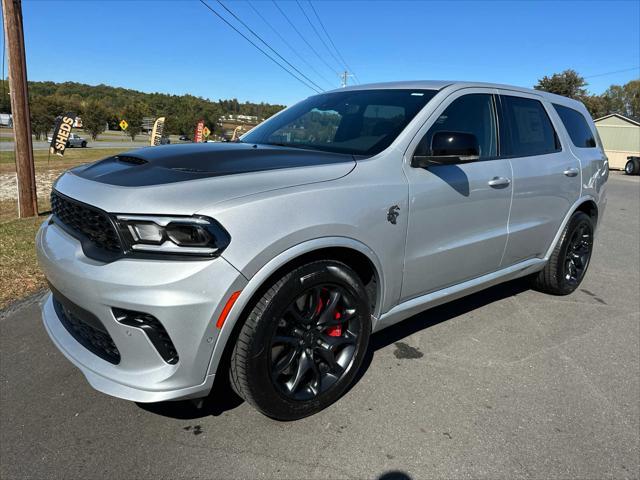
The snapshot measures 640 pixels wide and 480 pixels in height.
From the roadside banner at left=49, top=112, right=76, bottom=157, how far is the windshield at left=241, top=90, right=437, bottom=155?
12674 mm

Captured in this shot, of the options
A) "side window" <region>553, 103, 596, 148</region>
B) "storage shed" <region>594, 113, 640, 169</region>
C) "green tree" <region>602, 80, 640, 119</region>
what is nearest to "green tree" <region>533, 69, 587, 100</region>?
"storage shed" <region>594, 113, 640, 169</region>

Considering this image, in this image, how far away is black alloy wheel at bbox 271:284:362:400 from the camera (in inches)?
93.5

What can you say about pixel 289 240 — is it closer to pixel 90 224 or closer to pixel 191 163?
pixel 191 163

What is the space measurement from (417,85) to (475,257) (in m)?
1.30

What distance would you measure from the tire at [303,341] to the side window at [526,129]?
73.4 inches

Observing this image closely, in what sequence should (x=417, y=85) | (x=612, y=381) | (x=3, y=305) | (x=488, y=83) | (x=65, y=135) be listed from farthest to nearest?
1. (x=65, y=135)
2. (x=3, y=305)
3. (x=488, y=83)
4. (x=417, y=85)
5. (x=612, y=381)

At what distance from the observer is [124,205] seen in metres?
2.02

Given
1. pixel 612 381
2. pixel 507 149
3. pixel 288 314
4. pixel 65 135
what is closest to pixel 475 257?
pixel 507 149

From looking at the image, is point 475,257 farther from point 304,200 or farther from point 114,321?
point 114,321

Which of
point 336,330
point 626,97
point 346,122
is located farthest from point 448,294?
point 626,97

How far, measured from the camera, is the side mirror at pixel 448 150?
272cm

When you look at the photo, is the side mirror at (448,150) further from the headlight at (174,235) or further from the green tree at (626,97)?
the green tree at (626,97)

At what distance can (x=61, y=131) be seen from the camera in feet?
47.4

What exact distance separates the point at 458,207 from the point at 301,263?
1.25 m
